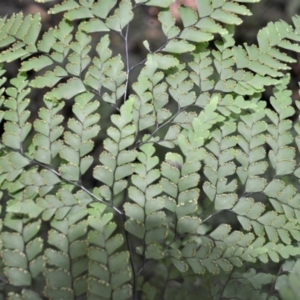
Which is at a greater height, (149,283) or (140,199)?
(140,199)

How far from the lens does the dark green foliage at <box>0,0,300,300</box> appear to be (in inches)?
13.6

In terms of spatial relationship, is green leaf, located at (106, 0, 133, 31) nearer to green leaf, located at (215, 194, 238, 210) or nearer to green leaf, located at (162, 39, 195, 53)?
green leaf, located at (162, 39, 195, 53)

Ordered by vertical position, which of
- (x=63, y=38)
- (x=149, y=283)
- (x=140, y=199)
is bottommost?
(x=149, y=283)

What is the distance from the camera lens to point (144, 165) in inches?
13.9

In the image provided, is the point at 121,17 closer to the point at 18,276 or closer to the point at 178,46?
the point at 178,46

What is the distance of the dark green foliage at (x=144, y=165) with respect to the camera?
344 mm

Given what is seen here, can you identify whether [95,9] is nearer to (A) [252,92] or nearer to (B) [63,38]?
(B) [63,38]

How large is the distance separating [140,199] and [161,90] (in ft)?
0.34

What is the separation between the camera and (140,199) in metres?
0.35

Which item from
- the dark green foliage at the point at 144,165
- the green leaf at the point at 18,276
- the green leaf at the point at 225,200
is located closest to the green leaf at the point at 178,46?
the dark green foliage at the point at 144,165

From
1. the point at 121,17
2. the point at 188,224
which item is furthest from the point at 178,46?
the point at 188,224

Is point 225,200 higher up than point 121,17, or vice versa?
point 121,17

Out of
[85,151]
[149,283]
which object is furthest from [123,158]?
[149,283]

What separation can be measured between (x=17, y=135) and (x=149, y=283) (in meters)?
0.20
